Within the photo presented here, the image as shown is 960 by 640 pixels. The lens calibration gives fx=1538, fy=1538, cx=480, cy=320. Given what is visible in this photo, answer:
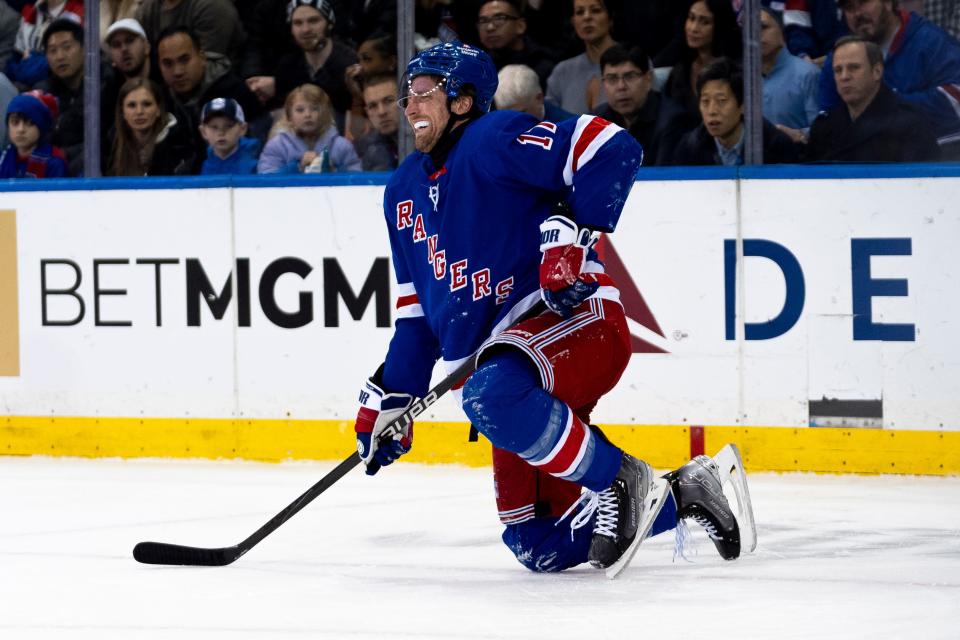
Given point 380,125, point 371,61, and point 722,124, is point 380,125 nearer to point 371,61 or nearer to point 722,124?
point 371,61

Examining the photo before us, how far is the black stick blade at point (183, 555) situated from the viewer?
3.27 m

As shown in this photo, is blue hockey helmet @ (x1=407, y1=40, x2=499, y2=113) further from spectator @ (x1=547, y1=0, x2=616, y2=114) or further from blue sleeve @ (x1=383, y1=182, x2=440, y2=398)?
spectator @ (x1=547, y1=0, x2=616, y2=114)

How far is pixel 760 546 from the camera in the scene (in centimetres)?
343

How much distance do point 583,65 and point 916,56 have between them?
0.99 m

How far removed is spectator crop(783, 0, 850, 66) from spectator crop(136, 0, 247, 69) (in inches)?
71.0

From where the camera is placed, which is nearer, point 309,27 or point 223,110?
point 309,27

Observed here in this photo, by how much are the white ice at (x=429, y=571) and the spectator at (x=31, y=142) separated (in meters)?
1.21

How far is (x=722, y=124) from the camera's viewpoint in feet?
15.1

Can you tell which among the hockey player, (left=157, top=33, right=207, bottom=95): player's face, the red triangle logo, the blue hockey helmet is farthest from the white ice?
(left=157, top=33, right=207, bottom=95): player's face

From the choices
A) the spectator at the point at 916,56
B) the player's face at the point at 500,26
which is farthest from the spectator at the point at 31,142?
the spectator at the point at 916,56

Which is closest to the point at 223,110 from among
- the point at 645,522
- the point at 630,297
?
the point at 630,297

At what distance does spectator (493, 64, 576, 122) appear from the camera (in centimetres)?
480

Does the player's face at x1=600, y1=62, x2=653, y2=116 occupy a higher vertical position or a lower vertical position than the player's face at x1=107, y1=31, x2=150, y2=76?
lower

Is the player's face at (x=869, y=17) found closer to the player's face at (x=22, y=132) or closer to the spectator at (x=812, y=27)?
the spectator at (x=812, y=27)
